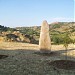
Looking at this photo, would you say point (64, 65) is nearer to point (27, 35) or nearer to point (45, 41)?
point (45, 41)

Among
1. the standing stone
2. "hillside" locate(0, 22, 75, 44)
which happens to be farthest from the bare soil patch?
the standing stone

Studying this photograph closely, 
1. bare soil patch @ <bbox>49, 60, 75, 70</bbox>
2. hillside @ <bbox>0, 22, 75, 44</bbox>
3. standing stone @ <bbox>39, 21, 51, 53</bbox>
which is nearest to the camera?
bare soil patch @ <bbox>49, 60, 75, 70</bbox>

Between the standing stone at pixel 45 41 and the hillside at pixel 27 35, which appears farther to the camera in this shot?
the hillside at pixel 27 35

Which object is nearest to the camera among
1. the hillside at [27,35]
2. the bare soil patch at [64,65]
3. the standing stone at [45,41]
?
the bare soil patch at [64,65]

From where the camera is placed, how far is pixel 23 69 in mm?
15453

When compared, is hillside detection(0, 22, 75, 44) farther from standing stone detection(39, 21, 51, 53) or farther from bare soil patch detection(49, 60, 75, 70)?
bare soil patch detection(49, 60, 75, 70)

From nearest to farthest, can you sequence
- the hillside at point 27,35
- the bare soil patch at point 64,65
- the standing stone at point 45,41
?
the bare soil patch at point 64,65 < the standing stone at point 45,41 < the hillside at point 27,35

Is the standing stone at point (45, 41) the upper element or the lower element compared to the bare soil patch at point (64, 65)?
upper

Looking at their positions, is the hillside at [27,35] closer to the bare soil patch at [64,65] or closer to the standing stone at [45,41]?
the standing stone at [45,41]

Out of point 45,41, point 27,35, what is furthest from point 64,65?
point 27,35

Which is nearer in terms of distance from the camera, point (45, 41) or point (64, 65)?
point (64, 65)

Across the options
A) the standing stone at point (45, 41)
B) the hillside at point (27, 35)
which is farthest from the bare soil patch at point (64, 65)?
the standing stone at point (45, 41)

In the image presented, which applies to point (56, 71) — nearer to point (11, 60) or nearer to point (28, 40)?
point (11, 60)

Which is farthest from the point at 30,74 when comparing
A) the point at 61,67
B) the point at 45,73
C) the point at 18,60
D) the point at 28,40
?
the point at 28,40
